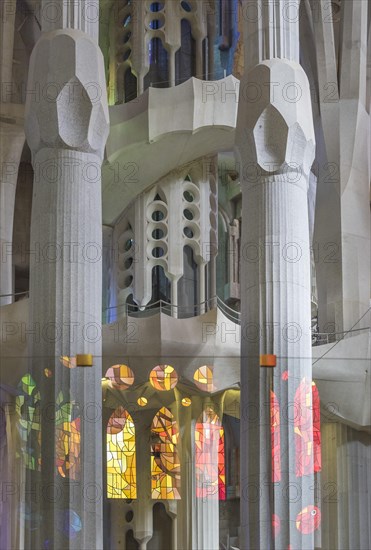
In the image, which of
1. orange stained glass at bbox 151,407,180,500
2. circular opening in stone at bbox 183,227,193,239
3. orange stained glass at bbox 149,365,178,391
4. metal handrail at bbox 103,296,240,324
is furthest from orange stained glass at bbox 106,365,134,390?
circular opening in stone at bbox 183,227,193,239

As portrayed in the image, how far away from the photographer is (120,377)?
47.8ft

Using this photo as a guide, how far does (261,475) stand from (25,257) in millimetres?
7491

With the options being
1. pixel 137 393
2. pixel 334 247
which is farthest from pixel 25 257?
pixel 137 393

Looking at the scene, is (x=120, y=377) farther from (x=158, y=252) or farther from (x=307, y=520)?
(x=158, y=252)

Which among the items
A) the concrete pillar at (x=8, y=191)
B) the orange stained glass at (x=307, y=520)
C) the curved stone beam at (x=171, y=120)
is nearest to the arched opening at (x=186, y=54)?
the curved stone beam at (x=171, y=120)

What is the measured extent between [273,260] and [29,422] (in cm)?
329

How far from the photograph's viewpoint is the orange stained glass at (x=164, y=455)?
50.6 feet

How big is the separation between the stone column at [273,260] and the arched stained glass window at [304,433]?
6 centimetres

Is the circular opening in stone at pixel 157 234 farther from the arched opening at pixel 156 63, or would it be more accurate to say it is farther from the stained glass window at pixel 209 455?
the stained glass window at pixel 209 455

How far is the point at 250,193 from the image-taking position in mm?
15266

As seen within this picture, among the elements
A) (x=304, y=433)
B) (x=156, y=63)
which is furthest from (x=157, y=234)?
(x=304, y=433)

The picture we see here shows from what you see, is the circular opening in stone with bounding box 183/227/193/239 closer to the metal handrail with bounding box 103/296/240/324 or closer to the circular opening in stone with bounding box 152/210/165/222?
the circular opening in stone with bounding box 152/210/165/222

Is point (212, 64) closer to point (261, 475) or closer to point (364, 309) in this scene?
point (364, 309)

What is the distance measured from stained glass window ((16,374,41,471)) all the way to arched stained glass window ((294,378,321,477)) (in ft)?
8.95
